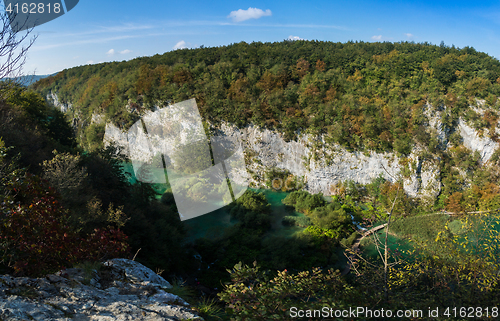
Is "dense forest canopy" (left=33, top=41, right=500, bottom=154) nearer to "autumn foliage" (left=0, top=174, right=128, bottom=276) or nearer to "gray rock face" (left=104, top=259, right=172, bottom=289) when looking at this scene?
"gray rock face" (left=104, top=259, right=172, bottom=289)

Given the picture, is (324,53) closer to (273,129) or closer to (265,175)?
(273,129)

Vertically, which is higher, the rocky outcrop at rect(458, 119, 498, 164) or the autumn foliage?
the autumn foliage

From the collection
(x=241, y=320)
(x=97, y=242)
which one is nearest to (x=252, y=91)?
(x=97, y=242)

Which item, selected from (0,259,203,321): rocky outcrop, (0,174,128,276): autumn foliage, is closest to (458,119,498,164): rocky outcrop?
(0,259,203,321): rocky outcrop

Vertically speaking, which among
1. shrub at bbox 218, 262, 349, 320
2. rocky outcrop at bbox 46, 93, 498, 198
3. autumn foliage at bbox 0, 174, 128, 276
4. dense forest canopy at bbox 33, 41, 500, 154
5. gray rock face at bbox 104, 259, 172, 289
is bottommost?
rocky outcrop at bbox 46, 93, 498, 198

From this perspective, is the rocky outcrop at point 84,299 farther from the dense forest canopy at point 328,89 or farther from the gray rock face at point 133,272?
the dense forest canopy at point 328,89

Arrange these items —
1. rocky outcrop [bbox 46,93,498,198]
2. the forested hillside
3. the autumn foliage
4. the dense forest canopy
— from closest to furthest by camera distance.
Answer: the autumn foliage → the forested hillside → rocky outcrop [bbox 46,93,498,198] → the dense forest canopy
